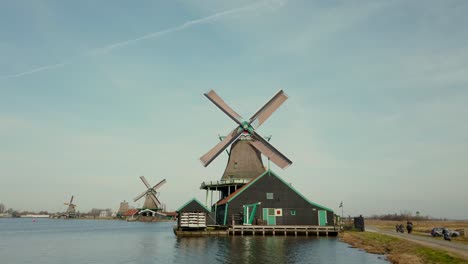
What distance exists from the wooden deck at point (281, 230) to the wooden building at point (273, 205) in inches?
43.5

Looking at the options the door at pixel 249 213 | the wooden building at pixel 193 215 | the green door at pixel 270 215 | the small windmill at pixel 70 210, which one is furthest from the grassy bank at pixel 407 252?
the small windmill at pixel 70 210

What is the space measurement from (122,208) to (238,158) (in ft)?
469

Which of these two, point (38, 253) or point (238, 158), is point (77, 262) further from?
point (238, 158)

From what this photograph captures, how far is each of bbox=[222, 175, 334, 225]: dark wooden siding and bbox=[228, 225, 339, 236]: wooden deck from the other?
1172 mm

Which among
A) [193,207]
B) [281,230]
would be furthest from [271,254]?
[193,207]

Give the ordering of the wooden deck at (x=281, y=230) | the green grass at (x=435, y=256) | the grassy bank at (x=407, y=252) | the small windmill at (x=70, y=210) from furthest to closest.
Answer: the small windmill at (x=70, y=210), the wooden deck at (x=281, y=230), the grassy bank at (x=407, y=252), the green grass at (x=435, y=256)

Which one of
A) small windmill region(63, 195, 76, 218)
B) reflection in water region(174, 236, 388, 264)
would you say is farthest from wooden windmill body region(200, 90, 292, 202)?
small windmill region(63, 195, 76, 218)

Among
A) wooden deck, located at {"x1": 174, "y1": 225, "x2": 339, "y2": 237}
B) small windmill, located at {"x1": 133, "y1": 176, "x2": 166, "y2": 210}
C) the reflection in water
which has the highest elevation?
small windmill, located at {"x1": 133, "y1": 176, "x2": 166, "y2": 210}

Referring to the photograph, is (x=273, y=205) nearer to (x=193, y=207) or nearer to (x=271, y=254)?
(x=193, y=207)

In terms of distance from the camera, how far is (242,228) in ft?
134

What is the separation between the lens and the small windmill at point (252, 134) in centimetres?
4816

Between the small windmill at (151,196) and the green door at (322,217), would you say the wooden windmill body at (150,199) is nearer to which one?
the small windmill at (151,196)

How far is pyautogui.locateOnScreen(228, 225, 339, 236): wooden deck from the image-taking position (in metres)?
41.0

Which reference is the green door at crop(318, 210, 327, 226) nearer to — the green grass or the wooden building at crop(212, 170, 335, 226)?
the wooden building at crop(212, 170, 335, 226)
